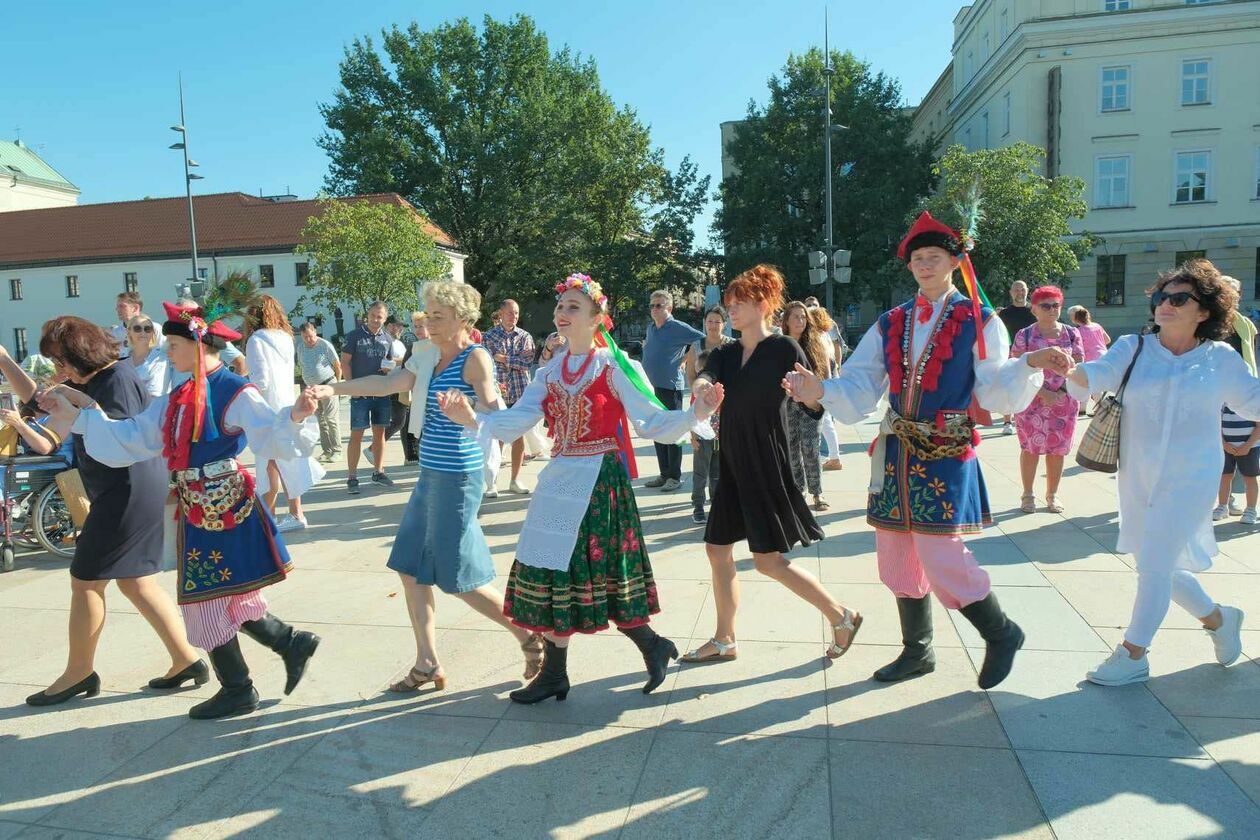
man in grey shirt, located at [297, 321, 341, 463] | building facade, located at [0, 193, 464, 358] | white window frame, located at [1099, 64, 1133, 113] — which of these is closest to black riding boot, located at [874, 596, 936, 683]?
man in grey shirt, located at [297, 321, 341, 463]

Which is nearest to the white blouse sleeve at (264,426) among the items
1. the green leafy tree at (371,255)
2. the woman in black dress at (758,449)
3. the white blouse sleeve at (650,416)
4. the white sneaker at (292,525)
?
the white blouse sleeve at (650,416)

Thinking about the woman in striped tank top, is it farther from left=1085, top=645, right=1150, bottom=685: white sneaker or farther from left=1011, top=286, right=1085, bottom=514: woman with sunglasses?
left=1011, top=286, right=1085, bottom=514: woman with sunglasses

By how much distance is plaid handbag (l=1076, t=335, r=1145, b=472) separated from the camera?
12.3 ft

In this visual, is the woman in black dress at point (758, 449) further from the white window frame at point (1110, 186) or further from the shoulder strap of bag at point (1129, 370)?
the white window frame at point (1110, 186)

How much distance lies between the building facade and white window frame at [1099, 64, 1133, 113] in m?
31.0

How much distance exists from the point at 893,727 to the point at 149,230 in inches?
2262

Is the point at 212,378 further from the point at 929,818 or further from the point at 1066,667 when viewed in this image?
the point at 1066,667

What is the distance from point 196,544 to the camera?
11.7 ft

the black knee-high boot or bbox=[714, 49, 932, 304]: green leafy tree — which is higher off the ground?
bbox=[714, 49, 932, 304]: green leafy tree

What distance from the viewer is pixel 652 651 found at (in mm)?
3742

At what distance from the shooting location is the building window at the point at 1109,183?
3412 centimetres

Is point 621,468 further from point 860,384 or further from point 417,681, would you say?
point 417,681

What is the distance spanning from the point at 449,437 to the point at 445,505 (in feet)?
0.99

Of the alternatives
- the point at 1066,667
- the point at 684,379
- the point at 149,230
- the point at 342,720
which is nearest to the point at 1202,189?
the point at 684,379
